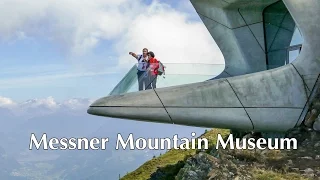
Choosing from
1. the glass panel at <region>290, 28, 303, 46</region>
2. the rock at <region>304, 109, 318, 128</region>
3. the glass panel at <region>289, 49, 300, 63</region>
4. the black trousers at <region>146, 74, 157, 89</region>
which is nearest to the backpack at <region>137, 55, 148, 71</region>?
the black trousers at <region>146, 74, 157, 89</region>

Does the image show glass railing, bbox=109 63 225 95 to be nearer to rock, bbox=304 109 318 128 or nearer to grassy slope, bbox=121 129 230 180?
rock, bbox=304 109 318 128

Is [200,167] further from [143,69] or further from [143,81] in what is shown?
[143,69]

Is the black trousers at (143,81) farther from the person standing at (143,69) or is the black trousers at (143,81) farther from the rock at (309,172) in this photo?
the rock at (309,172)

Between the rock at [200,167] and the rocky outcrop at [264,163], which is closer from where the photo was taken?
the rocky outcrop at [264,163]

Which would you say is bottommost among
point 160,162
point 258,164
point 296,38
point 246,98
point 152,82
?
point 160,162

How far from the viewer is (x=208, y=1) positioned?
85.7ft

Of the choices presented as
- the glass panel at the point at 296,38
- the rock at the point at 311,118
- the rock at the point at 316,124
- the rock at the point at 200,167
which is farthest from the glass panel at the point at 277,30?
the rock at the point at 200,167

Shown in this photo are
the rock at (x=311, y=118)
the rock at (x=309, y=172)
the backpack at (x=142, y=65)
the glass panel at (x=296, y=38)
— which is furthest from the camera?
the glass panel at (x=296, y=38)

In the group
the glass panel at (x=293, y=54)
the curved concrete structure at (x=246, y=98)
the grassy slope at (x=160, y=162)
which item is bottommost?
the grassy slope at (x=160, y=162)

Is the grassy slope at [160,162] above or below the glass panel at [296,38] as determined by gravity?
below

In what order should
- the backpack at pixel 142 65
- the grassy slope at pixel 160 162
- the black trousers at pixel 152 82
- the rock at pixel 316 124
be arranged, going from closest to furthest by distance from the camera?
the black trousers at pixel 152 82 < the backpack at pixel 142 65 < the rock at pixel 316 124 < the grassy slope at pixel 160 162

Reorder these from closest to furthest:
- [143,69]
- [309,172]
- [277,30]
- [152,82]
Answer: [309,172] < [152,82] < [143,69] < [277,30]

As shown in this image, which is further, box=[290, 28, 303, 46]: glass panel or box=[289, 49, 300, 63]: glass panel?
box=[289, 49, 300, 63]: glass panel

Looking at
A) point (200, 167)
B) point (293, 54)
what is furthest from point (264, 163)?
point (293, 54)
